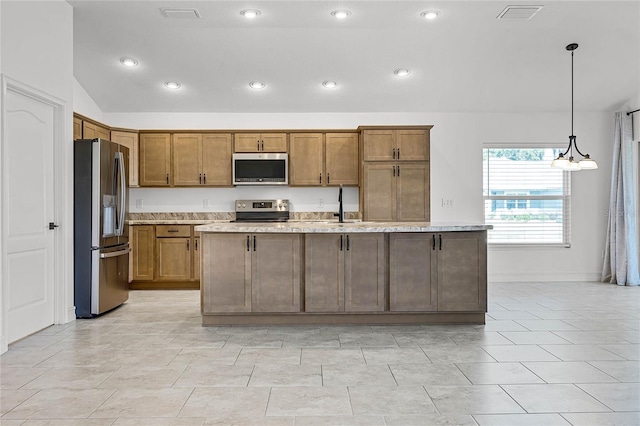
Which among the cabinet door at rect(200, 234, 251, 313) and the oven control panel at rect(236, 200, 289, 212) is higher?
the oven control panel at rect(236, 200, 289, 212)

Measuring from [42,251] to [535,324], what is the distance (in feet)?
14.7

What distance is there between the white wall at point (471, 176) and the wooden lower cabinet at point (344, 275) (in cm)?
285

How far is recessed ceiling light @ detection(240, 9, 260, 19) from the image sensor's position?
4816mm

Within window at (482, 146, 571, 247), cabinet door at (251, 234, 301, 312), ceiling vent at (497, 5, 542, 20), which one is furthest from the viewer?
window at (482, 146, 571, 247)

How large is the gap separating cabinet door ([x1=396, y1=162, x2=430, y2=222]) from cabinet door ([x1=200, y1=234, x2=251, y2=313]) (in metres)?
2.85

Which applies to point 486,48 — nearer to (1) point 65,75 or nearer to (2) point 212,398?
(1) point 65,75

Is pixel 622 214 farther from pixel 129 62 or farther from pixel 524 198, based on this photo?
pixel 129 62

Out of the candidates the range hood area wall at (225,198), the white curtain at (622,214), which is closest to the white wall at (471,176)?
the range hood area wall at (225,198)

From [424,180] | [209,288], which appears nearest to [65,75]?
[209,288]

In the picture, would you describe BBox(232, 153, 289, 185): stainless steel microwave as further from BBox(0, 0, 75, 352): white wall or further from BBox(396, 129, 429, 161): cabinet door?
BBox(0, 0, 75, 352): white wall

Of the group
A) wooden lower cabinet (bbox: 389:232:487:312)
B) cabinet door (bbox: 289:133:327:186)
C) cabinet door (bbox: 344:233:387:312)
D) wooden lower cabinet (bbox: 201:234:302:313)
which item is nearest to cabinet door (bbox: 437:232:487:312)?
wooden lower cabinet (bbox: 389:232:487:312)

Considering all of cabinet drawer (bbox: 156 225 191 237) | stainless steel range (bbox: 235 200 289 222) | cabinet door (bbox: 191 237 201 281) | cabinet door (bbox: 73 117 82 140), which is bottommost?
cabinet door (bbox: 191 237 201 281)

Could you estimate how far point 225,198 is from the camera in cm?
714

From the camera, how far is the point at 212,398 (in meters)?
2.64
